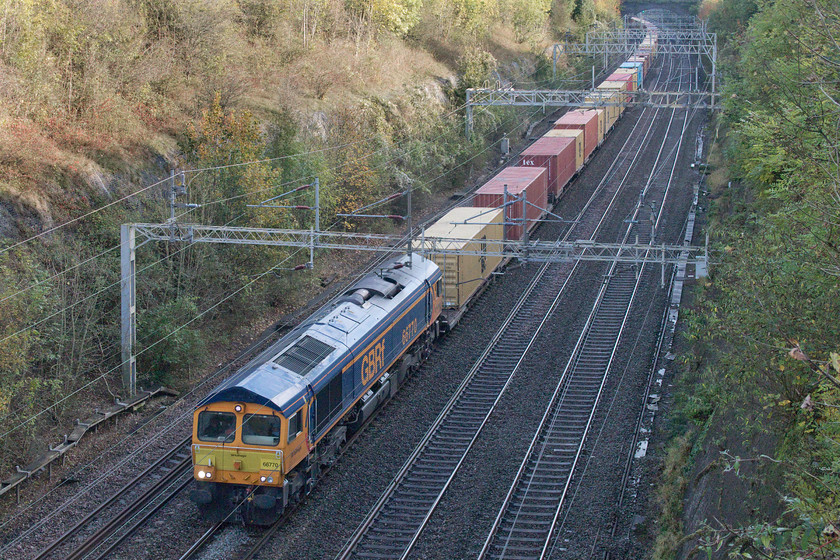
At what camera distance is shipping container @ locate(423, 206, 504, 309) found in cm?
2486

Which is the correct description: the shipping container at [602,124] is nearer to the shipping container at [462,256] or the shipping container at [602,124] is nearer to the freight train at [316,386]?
the shipping container at [462,256]

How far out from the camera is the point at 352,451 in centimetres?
1822

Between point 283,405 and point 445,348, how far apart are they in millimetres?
10080

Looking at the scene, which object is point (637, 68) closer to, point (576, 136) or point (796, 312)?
point (576, 136)

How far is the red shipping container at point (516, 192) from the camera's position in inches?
1168

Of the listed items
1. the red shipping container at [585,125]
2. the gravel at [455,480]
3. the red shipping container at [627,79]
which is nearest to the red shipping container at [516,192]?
the gravel at [455,480]

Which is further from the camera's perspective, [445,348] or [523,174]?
[523,174]

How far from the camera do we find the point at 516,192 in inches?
1168

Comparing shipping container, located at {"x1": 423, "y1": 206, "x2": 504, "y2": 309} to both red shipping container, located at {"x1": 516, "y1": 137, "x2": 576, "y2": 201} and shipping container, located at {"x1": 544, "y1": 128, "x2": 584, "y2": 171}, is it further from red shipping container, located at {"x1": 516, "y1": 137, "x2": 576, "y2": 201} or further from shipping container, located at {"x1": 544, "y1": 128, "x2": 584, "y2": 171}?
shipping container, located at {"x1": 544, "y1": 128, "x2": 584, "y2": 171}

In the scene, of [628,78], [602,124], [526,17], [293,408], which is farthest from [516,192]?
[526,17]

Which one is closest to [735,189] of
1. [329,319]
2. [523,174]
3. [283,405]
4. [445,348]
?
[523,174]

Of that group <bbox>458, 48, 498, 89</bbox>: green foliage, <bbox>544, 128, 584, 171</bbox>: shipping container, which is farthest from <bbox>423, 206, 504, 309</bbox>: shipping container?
<bbox>458, 48, 498, 89</bbox>: green foliage

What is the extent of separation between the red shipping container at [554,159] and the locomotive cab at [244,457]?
23.2 meters

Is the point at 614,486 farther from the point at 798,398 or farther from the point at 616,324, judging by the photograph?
the point at 616,324
